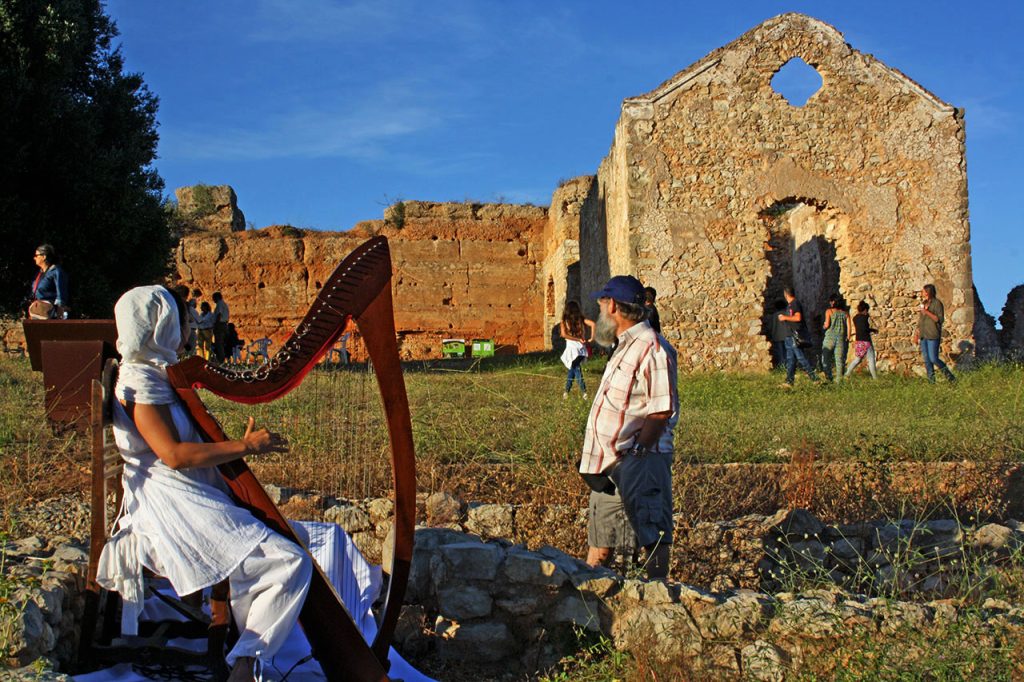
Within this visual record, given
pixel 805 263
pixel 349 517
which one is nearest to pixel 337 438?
pixel 349 517

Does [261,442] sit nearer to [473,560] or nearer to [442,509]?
[473,560]

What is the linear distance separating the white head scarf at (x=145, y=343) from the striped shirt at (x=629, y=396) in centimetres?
194

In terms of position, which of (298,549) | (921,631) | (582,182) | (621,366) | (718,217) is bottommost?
(921,631)

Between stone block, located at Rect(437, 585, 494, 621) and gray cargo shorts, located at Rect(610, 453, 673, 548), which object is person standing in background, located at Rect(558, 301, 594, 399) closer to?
gray cargo shorts, located at Rect(610, 453, 673, 548)

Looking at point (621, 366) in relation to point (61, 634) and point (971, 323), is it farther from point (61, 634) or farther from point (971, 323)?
point (971, 323)

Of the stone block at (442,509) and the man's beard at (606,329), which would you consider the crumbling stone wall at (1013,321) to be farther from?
the man's beard at (606,329)

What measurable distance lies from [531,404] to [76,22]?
9346 millimetres

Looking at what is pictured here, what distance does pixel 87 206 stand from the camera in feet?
45.9

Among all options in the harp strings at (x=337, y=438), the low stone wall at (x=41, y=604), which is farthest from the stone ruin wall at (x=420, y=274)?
the low stone wall at (x=41, y=604)

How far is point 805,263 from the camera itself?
18984mm

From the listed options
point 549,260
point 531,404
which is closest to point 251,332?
point 549,260

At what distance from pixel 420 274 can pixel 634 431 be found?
1959 centimetres

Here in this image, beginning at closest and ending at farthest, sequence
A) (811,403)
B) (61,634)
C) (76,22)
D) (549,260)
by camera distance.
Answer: (61,634) < (811,403) < (76,22) < (549,260)

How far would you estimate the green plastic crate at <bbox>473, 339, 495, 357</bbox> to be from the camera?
76.1 ft
